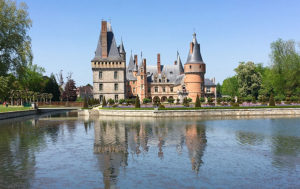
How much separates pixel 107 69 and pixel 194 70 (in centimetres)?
1835

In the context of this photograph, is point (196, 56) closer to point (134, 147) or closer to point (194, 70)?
point (194, 70)

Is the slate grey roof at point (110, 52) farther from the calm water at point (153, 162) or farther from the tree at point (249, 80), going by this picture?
the calm water at point (153, 162)

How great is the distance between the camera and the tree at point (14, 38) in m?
35.7

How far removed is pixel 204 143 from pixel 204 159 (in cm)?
407

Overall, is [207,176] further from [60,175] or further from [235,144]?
[235,144]

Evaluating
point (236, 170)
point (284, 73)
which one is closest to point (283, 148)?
point (236, 170)

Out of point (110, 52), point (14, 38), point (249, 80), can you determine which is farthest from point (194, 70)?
point (14, 38)

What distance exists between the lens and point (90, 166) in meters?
11.8

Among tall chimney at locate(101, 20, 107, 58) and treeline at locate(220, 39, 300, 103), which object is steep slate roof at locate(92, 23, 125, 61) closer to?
tall chimney at locate(101, 20, 107, 58)

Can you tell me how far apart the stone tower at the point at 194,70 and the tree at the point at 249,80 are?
9881mm

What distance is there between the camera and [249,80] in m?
64.4

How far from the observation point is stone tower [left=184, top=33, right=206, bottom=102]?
60062 mm

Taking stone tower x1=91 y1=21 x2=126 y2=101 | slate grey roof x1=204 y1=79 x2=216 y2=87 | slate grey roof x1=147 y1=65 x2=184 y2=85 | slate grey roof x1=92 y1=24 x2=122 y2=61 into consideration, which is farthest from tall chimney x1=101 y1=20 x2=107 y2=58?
slate grey roof x1=204 y1=79 x2=216 y2=87

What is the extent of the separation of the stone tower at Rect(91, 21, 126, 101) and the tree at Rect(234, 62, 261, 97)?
26.3 meters
